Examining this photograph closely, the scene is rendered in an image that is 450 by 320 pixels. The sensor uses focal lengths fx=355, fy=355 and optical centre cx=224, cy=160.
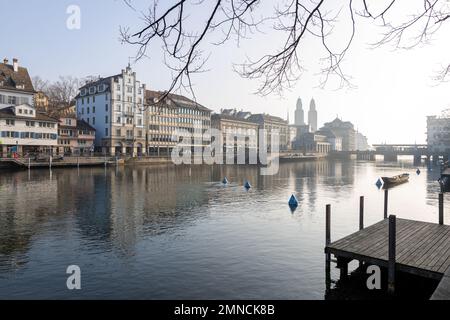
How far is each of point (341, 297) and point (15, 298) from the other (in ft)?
38.5

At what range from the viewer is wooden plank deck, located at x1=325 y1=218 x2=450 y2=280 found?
1211 cm

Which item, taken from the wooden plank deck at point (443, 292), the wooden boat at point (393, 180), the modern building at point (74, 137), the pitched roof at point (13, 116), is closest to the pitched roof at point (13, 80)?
the pitched roof at point (13, 116)

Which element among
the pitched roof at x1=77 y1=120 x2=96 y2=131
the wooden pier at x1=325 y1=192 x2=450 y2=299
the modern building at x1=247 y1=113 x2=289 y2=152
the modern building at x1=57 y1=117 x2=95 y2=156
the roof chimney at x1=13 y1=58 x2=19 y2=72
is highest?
the roof chimney at x1=13 y1=58 x2=19 y2=72

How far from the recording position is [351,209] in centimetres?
3152

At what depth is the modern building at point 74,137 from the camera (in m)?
87.1

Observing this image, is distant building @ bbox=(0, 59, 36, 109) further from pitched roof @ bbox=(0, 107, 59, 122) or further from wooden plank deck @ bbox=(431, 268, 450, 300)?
wooden plank deck @ bbox=(431, 268, 450, 300)

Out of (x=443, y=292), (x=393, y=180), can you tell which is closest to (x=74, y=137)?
(x=393, y=180)

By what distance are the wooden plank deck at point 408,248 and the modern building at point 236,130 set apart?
121m

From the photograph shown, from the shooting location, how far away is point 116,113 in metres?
97.2

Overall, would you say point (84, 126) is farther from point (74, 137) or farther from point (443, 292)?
point (443, 292)

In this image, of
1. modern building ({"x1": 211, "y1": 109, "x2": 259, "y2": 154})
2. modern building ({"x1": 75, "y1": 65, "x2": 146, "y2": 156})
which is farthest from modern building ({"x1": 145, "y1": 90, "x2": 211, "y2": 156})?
modern building ({"x1": 211, "y1": 109, "x2": 259, "y2": 154})

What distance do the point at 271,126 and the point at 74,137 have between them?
107 m

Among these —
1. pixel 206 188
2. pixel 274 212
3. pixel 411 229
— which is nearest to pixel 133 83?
pixel 206 188
